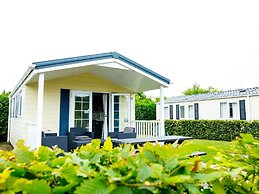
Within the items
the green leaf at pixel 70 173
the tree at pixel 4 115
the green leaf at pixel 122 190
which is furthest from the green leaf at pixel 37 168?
the tree at pixel 4 115

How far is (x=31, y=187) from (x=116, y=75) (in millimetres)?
8125

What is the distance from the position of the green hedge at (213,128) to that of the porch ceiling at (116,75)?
22.5ft

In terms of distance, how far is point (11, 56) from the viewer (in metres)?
22.8

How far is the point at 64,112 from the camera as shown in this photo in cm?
909

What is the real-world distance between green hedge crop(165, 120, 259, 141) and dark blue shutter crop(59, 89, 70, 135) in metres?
9.93

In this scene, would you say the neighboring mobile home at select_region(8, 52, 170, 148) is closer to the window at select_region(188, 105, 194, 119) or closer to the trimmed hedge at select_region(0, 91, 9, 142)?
the trimmed hedge at select_region(0, 91, 9, 142)

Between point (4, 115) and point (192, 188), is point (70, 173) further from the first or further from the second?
point (4, 115)

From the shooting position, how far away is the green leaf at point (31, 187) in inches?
31.3

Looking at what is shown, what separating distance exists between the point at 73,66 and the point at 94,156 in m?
6.27

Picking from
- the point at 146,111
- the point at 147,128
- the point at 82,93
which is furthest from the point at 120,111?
the point at 146,111

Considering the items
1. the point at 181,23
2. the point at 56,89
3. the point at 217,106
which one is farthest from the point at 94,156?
the point at 217,106

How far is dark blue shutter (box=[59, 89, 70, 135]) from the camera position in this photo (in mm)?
8992

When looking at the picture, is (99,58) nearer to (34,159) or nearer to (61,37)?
(34,159)

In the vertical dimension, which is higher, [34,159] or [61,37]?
[61,37]
